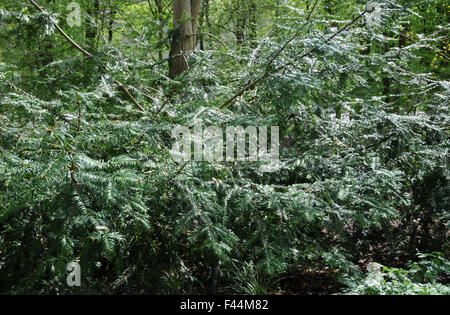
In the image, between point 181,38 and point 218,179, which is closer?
point 218,179

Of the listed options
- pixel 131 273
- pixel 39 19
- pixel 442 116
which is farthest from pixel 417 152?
pixel 39 19

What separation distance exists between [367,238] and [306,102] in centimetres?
210

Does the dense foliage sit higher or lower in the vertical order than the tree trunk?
lower

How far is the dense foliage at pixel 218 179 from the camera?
1913 mm

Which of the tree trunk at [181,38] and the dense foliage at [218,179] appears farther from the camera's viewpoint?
the tree trunk at [181,38]

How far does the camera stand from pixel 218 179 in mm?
2605

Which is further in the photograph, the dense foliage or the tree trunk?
the tree trunk

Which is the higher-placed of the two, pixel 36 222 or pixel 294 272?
pixel 36 222

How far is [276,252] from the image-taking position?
2.38 metres

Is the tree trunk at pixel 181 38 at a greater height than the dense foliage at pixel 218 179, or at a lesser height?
greater

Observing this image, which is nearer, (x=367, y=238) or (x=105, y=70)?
(x=105, y=70)

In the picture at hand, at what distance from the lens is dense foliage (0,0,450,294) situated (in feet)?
6.28

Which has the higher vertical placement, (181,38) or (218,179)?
(181,38)
